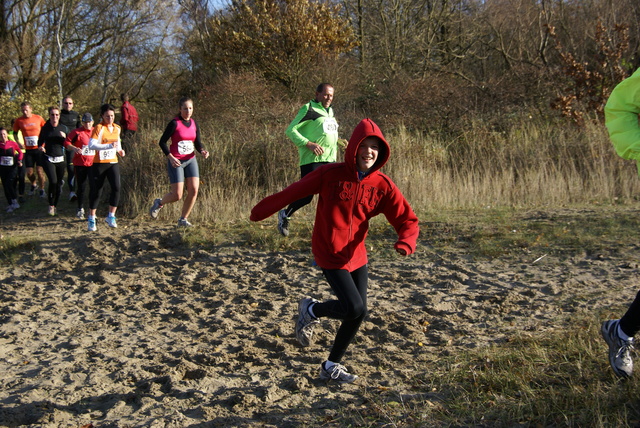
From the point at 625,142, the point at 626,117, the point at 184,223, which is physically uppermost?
the point at 626,117

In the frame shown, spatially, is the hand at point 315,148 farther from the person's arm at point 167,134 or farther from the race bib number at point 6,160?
the race bib number at point 6,160

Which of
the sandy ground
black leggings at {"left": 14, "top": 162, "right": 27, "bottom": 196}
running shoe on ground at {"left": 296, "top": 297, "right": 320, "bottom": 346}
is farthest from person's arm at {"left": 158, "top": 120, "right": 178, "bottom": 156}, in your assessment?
black leggings at {"left": 14, "top": 162, "right": 27, "bottom": 196}

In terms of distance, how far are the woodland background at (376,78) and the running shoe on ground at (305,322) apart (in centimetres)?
529

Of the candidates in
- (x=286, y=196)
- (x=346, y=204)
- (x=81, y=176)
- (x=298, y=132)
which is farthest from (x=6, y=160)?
(x=346, y=204)

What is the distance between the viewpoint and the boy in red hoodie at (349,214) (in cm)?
397

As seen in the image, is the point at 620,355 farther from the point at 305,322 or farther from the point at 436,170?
the point at 436,170

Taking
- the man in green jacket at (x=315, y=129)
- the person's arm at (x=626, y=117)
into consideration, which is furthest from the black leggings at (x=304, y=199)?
the person's arm at (x=626, y=117)

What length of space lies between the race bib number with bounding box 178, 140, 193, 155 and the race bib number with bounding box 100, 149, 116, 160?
1.18m

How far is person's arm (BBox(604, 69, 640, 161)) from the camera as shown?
357 cm

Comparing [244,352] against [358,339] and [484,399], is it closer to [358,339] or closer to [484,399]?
[358,339]

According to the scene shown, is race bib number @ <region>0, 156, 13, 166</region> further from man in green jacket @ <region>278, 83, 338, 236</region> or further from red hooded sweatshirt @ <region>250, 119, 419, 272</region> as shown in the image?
red hooded sweatshirt @ <region>250, 119, 419, 272</region>

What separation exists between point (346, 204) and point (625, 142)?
172cm

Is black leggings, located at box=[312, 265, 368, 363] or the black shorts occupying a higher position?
the black shorts

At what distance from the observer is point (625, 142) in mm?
3617
